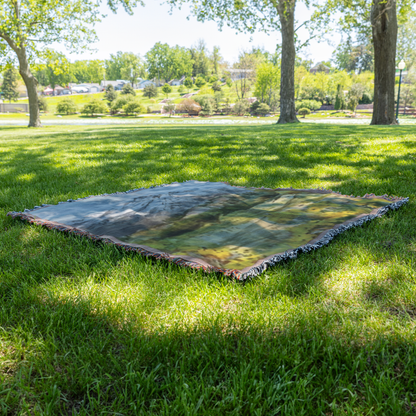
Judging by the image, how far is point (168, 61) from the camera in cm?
9894

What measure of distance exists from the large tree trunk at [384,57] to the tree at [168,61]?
303 feet

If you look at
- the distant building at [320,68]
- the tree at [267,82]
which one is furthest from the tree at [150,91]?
the distant building at [320,68]

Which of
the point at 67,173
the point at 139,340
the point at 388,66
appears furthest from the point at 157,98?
the point at 139,340

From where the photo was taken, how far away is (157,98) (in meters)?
73.0

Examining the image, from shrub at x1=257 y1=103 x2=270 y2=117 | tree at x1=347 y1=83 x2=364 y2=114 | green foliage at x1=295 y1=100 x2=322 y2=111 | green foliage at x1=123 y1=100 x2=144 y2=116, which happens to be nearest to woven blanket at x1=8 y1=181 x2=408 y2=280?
shrub at x1=257 y1=103 x2=270 y2=117

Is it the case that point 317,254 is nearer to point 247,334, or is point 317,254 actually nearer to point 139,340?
point 247,334

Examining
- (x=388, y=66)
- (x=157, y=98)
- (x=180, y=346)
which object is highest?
(x=157, y=98)

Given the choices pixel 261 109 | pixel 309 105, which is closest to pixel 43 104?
pixel 261 109

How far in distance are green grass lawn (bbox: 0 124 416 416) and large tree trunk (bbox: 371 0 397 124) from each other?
13314 mm

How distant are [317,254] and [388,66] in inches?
567

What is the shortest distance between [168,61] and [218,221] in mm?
105903

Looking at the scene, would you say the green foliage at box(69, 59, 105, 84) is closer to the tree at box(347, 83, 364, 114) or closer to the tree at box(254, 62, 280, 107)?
the tree at box(254, 62, 280, 107)

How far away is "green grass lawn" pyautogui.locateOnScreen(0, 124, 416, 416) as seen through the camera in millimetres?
1223

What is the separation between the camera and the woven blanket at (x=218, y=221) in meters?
2.33
